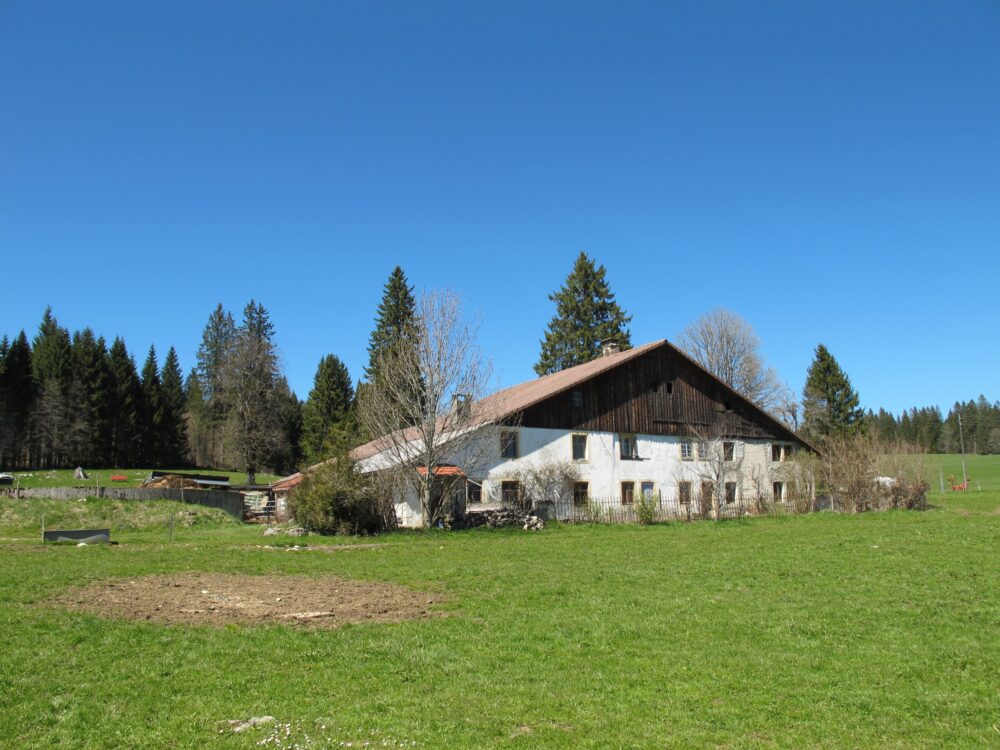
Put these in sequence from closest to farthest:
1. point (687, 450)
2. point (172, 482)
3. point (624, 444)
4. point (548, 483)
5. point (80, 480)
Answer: point (548, 483) < point (624, 444) < point (687, 450) < point (172, 482) < point (80, 480)

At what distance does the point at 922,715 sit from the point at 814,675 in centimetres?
131

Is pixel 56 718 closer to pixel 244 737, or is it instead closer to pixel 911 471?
pixel 244 737

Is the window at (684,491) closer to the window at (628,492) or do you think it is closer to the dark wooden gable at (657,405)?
the dark wooden gable at (657,405)

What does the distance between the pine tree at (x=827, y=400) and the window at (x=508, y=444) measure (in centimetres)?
4881

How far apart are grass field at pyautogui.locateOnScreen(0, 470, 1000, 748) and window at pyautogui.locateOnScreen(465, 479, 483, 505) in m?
16.1

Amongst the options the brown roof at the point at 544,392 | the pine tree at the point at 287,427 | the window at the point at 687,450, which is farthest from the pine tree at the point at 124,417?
the window at the point at 687,450

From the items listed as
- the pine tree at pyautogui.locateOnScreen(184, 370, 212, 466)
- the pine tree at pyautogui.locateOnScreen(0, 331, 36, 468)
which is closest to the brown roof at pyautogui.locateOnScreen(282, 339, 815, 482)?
the pine tree at pyautogui.locateOnScreen(0, 331, 36, 468)

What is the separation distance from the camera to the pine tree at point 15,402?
67312 mm

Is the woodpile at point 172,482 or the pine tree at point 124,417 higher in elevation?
the pine tree at point 124,417

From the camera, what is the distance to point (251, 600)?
498 inches

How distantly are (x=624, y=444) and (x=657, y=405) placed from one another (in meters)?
3.33

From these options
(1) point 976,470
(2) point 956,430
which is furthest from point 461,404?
(2) point 956,430

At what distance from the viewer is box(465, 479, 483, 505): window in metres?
32.6

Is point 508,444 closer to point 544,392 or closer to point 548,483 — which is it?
point 548,483
